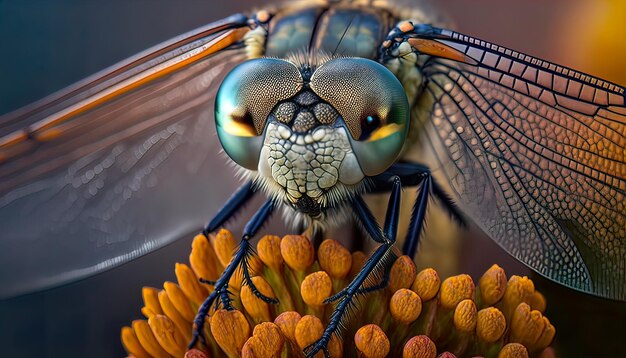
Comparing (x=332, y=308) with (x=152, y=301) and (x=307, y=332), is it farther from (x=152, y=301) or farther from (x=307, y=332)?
(x=152, y=301)

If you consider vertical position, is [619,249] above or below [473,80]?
below

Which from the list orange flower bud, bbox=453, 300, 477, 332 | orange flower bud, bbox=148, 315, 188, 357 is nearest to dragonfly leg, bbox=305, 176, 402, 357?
orange flower bud, bbox=453, 300, 477, 332

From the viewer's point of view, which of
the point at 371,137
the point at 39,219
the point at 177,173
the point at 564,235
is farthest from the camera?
the point at 177,173

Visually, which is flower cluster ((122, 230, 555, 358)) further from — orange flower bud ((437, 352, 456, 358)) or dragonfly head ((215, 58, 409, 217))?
dragonfly head ((215, 58, 409, 217))

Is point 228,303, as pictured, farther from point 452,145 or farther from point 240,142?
point 452,145

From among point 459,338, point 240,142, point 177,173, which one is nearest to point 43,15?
point 177,173

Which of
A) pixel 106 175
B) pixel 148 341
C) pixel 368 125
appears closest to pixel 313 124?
pixel 368 125
